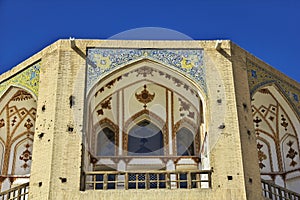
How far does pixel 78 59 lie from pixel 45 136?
1699 mm

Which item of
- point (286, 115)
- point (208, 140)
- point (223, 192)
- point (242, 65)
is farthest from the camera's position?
point (286, 115)

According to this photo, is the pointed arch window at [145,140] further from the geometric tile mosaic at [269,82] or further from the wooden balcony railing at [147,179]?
the geometric tile mosaic at [269,82]

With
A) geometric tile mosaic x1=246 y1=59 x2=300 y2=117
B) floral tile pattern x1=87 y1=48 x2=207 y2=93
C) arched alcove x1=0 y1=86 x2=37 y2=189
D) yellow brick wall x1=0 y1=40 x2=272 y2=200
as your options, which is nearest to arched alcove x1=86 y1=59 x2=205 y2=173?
floral tile pattern x1=87 y1=48 x2=207 y2=93

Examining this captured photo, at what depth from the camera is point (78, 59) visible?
9.70m

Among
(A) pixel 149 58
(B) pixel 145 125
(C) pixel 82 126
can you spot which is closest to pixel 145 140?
(B) pixel 145 125

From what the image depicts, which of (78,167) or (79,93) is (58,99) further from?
(78,167)

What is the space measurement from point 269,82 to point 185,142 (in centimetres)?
233

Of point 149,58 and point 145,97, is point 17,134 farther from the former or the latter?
point 149,58

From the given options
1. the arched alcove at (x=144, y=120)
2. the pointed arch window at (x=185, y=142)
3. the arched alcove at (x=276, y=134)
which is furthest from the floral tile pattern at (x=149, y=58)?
the pointed arch window at (x=185, y=142)

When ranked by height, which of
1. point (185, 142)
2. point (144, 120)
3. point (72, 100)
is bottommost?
point (185, 142)

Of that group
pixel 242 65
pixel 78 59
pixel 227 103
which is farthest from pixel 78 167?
pixel 242 65

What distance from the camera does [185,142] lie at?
11234 mm

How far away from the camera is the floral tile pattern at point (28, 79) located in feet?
32.4

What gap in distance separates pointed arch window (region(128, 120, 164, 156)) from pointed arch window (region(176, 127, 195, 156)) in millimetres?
390
